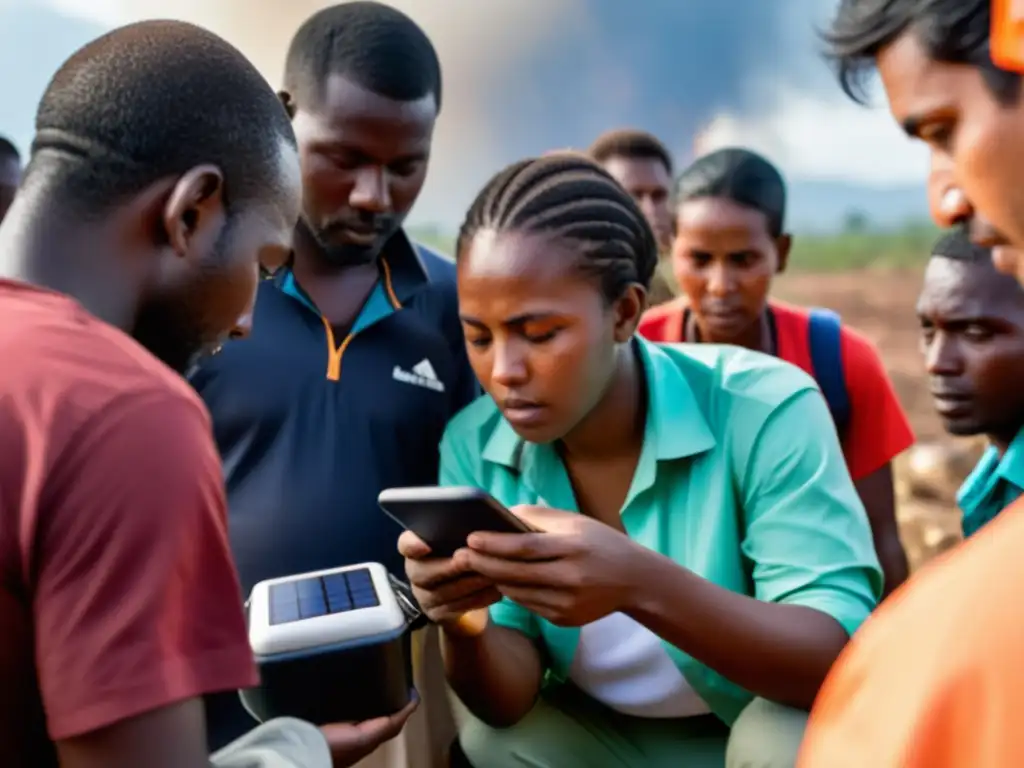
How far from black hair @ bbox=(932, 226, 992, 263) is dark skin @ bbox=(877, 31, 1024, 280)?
4.76ft

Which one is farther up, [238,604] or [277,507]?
[238,604]

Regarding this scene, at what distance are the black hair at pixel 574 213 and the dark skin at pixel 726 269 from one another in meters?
0.92

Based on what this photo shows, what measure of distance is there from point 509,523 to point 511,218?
0.65m

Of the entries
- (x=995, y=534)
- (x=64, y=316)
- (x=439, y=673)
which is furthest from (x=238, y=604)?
(x=439, y=673)

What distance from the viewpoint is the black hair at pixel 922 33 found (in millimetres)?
881

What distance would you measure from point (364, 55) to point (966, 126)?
1.61 meters

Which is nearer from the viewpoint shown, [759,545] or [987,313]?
[759,545]

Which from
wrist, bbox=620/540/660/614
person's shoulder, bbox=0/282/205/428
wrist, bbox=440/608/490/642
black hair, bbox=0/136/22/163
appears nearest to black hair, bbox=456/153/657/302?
wrist, bbox=620/540/660/614

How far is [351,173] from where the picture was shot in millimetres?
2223

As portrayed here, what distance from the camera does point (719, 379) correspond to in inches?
83.4

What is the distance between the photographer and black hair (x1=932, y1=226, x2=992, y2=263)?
2.47 m

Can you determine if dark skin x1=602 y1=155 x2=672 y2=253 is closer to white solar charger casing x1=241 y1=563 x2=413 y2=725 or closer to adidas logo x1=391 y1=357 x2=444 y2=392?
adidas logo x1=391 y1=357 x2=444 y2=392

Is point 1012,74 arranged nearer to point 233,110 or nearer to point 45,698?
point 233,110

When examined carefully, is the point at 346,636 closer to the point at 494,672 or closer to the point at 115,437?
the point at 494,672
